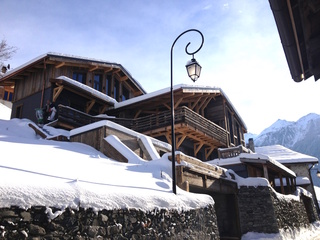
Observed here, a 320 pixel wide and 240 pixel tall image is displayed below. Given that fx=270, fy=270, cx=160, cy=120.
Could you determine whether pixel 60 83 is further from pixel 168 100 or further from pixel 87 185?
pixel 87 185

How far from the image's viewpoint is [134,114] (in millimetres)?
21469

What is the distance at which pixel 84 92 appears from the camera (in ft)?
60.8

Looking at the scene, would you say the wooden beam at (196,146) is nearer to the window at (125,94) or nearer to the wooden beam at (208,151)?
the wooden beam at (208,151)

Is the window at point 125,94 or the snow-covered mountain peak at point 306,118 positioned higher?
the snow-covered mountain peak at point 306,118

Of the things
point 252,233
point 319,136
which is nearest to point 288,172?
point 252,233

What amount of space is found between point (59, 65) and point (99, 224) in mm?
16844

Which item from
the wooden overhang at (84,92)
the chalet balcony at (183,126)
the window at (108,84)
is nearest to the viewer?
the chalet balcony at (183,126)

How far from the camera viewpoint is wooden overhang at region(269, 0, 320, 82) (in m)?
3.44

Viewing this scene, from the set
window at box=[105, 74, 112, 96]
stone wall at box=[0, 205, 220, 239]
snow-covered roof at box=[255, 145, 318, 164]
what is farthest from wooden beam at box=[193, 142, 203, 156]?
stone wall at box=[0, 205, 220, 239]

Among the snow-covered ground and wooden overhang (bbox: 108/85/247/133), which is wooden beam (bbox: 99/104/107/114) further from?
the snow-covered ground

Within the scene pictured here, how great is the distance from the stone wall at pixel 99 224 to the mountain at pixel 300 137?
108662 mm

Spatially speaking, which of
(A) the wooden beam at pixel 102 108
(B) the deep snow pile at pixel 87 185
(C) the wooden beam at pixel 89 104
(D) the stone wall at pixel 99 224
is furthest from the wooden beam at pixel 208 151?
(D) the stone wall at pixel 99 224

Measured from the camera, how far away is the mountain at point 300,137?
108750 millimetres

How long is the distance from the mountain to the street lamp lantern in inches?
4235
